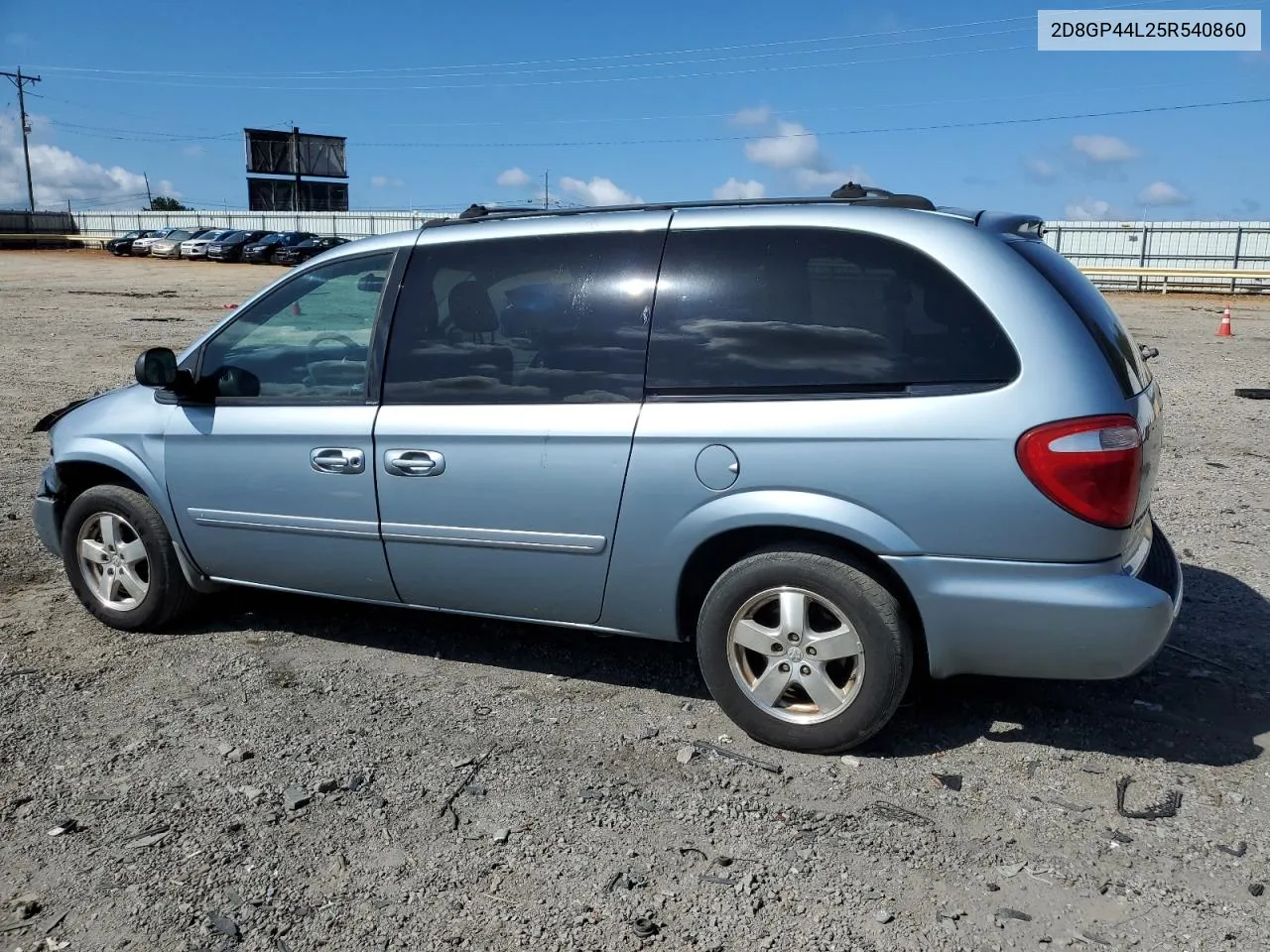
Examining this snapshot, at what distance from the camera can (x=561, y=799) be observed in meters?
3.57

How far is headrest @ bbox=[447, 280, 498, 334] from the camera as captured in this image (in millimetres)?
4266

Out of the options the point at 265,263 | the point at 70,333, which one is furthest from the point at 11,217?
the point at 70,333

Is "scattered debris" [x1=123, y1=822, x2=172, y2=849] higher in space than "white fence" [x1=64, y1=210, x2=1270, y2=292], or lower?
lower

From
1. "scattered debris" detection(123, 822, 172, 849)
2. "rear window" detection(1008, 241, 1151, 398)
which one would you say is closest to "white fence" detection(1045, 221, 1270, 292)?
"rear window" detection(1008, 241, 1151, 398)

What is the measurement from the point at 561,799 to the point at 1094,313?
2.44 meters

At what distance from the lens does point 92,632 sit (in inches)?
200

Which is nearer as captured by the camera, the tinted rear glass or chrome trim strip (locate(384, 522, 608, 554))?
the tinted rear glass

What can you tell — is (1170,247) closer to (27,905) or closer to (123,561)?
(123,561)

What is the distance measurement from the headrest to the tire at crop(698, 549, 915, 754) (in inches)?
53.5

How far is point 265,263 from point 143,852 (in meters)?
50.8

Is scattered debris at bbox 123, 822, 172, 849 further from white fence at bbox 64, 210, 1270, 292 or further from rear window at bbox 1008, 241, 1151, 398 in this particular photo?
white fence at bbox 64, 210, 1270, 292

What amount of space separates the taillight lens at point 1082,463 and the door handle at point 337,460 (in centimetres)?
247

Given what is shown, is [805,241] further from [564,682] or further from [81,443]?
[81,443]

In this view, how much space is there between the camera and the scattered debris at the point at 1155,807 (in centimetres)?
343
